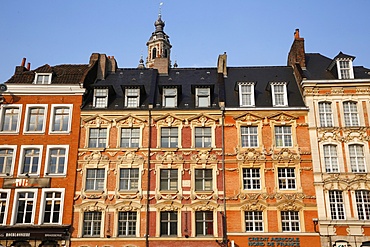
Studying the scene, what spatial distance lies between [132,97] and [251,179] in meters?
10.3

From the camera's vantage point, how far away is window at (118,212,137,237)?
25000mm

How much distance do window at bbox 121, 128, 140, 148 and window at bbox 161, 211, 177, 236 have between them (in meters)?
5.12

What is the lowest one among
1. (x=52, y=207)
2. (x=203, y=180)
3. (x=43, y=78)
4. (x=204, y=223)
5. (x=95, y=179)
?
(x=204, y=223)

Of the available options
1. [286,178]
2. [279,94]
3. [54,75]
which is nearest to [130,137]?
[54,75]

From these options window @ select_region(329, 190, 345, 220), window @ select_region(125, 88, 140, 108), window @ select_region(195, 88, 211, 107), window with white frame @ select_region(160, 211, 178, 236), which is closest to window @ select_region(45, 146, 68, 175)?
window @ select_region(125, 88, 140, 108)

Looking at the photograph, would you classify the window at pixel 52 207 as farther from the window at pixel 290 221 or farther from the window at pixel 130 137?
the window at pixel 290 221

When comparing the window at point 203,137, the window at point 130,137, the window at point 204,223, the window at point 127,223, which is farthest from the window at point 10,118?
the window at point 204,223

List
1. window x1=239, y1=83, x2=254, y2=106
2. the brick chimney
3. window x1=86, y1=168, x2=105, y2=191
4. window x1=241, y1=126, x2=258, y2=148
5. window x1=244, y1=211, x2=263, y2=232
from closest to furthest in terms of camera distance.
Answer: window x1=244, y1=211, x2=263, y2=232
window x1=86, y1=168, x2=105, y2=191
window x1=241, y1=126, x2=258, y2=148
window x1=239, y1=83, x2=254, y2=106
the brick chimney

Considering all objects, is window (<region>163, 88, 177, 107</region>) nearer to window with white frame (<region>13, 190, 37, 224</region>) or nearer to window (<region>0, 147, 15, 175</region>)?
window with white frame (<region>13, 190, 37, 224</region>)

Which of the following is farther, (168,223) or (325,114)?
(325,114)

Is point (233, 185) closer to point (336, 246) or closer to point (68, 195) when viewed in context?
point (336, 246)

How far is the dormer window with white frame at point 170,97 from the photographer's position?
92.6ft

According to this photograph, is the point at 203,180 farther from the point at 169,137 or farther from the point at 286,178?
the point at 286,178

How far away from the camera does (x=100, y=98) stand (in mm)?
28391
